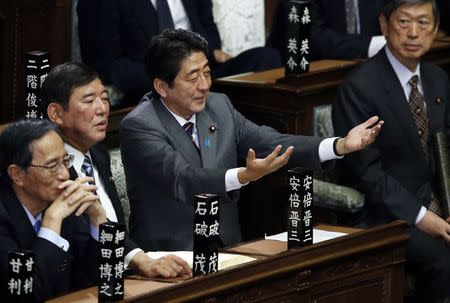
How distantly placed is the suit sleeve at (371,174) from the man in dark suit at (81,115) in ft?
3.13

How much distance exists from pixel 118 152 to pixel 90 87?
52cm

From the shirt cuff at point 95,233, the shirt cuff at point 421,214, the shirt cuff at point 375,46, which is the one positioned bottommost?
the shirt cuff at point 421,214

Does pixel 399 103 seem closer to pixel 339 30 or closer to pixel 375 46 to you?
pixel 375 46

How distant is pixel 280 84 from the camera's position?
4.32m

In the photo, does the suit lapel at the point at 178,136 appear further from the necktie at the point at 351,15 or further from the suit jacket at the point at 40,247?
the necktie at the point at 351,15

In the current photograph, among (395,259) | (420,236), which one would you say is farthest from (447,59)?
(395,259)

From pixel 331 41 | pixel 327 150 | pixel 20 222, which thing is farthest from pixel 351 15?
pixel 20 222

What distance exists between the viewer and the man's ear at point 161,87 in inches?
145

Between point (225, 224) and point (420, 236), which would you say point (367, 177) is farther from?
point (225, 224)

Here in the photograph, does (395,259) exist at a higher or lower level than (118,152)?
lower

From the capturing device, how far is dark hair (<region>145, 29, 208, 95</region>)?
366 cm

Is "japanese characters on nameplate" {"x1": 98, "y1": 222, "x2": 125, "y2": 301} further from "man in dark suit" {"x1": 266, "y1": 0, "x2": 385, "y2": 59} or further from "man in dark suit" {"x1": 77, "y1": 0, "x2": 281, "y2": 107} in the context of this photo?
"man in dark suit" {"x1": 266, "y1": 0, "x2": 385, "y2": 59}

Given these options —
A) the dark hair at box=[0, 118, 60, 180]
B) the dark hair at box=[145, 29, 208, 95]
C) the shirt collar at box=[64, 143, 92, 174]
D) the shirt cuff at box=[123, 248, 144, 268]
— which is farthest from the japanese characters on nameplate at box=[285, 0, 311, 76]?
the dark hair at box=[0, 118, 60, 180]

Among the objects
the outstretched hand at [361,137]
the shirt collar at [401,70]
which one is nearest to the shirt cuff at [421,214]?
the shirt collar at [401,70]
